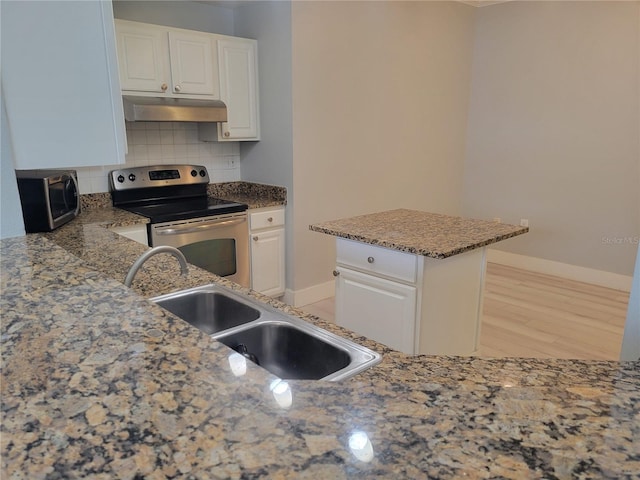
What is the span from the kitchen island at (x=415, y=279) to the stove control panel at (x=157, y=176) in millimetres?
1666

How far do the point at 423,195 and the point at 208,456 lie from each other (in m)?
4.55

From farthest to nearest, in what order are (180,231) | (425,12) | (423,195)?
1. (423,195)
2. (425,12)
3. (180,231)

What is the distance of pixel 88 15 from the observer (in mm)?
1465

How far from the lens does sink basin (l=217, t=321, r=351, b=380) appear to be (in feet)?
3.94

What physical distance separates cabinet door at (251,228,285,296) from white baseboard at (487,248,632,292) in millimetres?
2664

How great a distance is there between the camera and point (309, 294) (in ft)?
12.9

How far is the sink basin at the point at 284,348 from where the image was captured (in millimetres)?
1202

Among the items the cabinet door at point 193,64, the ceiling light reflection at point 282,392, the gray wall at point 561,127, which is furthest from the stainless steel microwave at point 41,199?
the gray wall at point 561,127

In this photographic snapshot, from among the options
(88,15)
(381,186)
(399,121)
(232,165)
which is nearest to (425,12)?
(399,121)

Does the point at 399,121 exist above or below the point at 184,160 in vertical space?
above

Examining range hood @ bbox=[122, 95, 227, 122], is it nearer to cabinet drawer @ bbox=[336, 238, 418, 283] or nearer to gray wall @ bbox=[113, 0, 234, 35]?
gray wall @ bbox=[113, 0, 234, 35]

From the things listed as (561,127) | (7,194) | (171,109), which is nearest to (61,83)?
(7,194)

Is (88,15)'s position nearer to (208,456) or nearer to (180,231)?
(208,456)

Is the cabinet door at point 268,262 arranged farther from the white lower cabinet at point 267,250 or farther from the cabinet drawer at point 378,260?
the cabinet drawer at point 378,260
